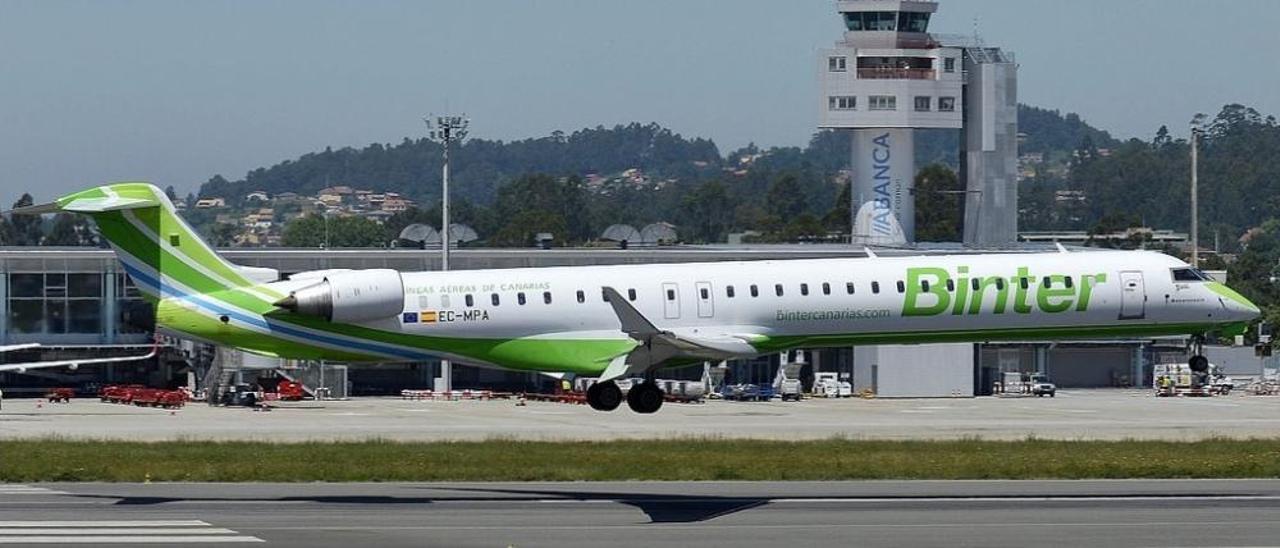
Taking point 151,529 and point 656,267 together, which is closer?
point 151,529

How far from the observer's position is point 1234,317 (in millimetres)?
52875

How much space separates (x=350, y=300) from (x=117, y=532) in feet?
59.8

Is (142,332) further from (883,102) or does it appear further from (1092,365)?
(883,102)

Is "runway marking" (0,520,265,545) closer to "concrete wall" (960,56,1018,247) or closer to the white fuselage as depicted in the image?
the white fuselage

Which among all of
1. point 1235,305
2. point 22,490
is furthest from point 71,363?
point 1235,305

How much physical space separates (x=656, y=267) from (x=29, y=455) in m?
15.0

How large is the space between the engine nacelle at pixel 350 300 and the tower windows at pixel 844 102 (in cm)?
8724

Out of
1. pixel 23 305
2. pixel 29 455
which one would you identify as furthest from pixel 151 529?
pixel 23 305

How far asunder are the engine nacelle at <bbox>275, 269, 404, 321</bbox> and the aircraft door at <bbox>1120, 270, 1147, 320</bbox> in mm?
17239

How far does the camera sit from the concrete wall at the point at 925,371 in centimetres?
9219

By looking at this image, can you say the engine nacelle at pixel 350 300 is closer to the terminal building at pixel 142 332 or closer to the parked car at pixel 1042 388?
the terminal building at pixel 142 332

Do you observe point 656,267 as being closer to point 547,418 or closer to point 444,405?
point 547,418

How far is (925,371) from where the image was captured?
92438 millimetres

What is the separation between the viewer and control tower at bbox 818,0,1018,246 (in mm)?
133750
